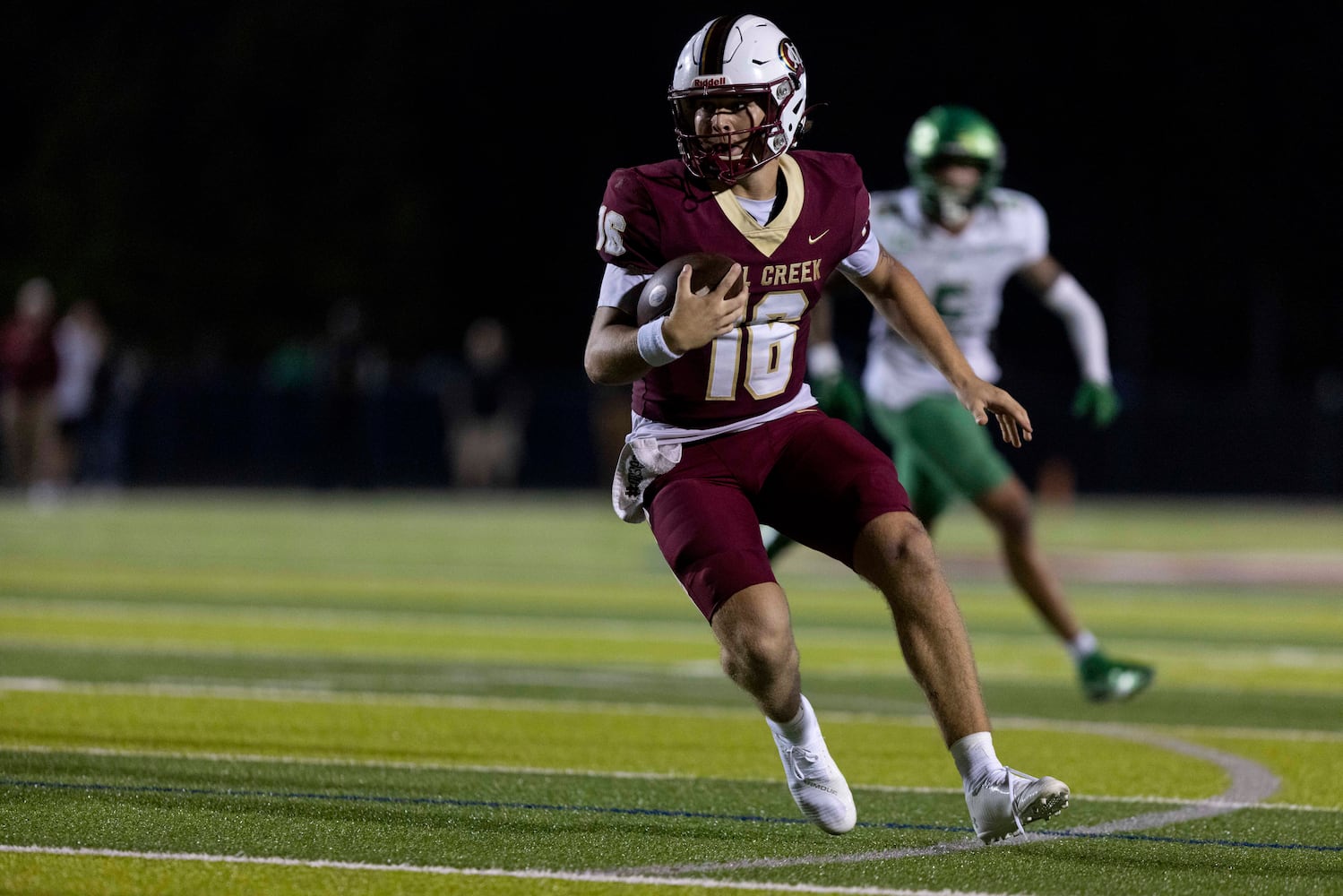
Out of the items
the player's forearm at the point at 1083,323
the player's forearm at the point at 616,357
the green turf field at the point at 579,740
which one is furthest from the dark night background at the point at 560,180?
the player's forearm at the point at 616,357

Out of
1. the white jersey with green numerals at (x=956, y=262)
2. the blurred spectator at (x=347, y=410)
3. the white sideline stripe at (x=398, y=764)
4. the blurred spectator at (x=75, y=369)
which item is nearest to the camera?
the white sideline stripe at (x=398, y=764)

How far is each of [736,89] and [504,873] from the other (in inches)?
69.0

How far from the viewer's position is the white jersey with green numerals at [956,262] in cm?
794

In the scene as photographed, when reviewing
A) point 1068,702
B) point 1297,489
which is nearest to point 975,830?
point 1068,702

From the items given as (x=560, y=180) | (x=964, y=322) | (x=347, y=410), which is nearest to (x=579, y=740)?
(x=964, y=322)

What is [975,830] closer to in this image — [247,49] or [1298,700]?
[1298,700]

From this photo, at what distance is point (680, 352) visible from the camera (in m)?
4.22

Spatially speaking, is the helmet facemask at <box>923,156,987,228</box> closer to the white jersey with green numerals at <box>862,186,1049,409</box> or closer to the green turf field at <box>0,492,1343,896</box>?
the white jersey with green numerals at <box>862,186,1049,409</box>

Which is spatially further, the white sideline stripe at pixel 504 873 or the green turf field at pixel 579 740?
the green turf field at pixel 579 740

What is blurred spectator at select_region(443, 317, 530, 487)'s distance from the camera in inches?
1030

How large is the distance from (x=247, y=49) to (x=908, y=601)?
36.2 meters

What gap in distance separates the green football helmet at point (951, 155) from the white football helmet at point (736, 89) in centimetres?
328

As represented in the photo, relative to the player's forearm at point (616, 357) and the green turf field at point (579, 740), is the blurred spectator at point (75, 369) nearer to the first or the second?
the green turf field at point (579, 740)

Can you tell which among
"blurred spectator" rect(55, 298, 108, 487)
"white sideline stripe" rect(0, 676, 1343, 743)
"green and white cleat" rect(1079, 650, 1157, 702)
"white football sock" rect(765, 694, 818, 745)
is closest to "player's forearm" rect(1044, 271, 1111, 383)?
"green and white cleat" rect(1079, 650, 1157, 702)
